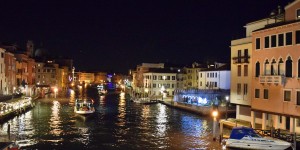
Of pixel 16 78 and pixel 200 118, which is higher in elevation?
pixel 16 78

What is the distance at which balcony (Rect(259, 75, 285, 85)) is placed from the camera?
33625 millimetres

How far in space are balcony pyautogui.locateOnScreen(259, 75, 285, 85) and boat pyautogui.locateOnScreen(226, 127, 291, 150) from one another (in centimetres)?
505

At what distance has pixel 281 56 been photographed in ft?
112

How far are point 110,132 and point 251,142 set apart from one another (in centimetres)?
1788

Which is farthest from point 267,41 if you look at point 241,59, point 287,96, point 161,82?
point 161,82

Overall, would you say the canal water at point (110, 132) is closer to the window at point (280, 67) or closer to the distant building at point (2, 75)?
the window at point (280, 67)

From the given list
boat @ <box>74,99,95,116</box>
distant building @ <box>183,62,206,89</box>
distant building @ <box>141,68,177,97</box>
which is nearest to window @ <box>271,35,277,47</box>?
boat @ <box>74,99,95,116</box>

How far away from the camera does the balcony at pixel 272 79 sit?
110 ft

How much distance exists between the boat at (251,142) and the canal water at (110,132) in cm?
281

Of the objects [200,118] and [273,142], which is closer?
[273,142]

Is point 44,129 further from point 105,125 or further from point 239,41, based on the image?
point 239,41

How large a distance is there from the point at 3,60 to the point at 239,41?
48.2m

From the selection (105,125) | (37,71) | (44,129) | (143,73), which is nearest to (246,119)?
(105,125)

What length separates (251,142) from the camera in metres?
31.4
